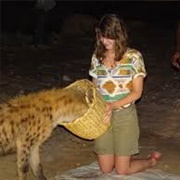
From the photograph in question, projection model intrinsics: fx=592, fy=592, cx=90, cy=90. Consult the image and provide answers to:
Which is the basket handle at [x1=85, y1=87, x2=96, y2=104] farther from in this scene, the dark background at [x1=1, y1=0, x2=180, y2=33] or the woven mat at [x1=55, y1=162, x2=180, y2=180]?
the dark background at [x1=1, y1=0, x2=180, y2=33]

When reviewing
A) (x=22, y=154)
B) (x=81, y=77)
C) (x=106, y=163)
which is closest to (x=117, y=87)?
(x=106, y=163)

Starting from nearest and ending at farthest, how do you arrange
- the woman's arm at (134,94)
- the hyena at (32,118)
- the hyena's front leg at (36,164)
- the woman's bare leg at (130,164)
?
the hyena at (32,118) → the woman's arm at (134,94) → the hyena's front leg at (36,164) → the woman's bare leg at (130,164)

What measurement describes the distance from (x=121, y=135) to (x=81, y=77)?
434 centimetres

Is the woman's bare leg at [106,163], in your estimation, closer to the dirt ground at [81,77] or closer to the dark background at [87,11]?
the dirt ground at [81,77]

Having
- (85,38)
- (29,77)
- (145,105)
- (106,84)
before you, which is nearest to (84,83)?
(106,84)

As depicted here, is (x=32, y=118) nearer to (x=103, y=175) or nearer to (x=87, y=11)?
(x=103, y=175)

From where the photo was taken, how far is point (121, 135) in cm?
455

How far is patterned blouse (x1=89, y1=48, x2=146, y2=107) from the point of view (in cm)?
436

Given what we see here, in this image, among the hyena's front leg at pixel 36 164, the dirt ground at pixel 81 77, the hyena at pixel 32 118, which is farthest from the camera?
the dirt ground at pixel 81 77

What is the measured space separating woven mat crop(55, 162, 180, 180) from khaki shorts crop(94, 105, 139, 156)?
0.19 meters

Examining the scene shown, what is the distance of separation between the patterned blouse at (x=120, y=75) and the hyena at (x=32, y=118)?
0.67ft

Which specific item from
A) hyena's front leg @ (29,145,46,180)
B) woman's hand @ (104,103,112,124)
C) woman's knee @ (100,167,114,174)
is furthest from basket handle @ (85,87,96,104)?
woman's knee @ (100,167,114,174)

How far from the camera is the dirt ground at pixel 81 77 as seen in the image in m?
5.12

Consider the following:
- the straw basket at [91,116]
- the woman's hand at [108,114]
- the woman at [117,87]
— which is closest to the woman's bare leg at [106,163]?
the woman at [117,87]
